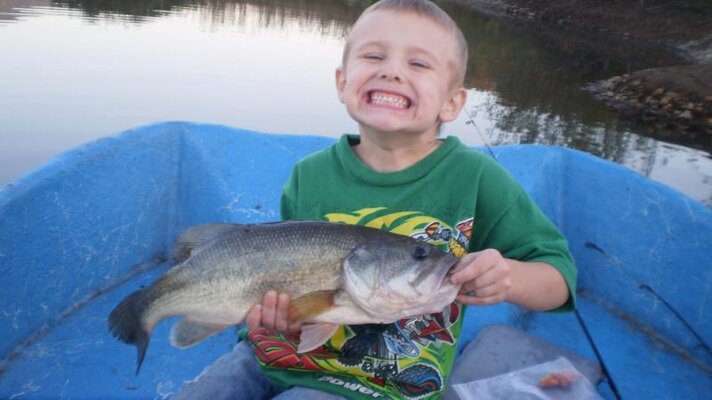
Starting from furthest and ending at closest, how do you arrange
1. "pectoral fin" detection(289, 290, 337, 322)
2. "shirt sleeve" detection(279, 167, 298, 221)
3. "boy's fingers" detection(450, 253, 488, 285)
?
"shirt sleeve" detection(279, 167, 298, 221) < "pectoral fin" detection(289, 290, 337, 322) < "boy's fingers" detection(450, 253, 488, 285)

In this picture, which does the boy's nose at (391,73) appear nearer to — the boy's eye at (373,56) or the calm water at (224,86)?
the boy's eye at (373,56)

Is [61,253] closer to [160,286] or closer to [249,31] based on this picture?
[160,286]

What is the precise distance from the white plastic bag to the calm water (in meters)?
4.59

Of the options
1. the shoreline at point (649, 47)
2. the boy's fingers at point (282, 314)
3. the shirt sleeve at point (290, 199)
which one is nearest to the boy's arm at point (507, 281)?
the boy's fingers at point (282, 314)

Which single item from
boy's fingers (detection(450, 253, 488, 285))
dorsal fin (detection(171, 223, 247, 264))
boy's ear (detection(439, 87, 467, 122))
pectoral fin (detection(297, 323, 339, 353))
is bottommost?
pectoral fin (detection(297, 323, 339, 353))

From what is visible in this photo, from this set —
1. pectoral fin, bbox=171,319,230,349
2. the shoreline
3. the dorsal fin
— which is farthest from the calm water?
pectoral fin, bbox=171,319,230,349

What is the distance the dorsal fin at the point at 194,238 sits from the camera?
2.36 meters

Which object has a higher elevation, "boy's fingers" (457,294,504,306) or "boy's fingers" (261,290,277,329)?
"boy's fingers" (457,294,504,306)

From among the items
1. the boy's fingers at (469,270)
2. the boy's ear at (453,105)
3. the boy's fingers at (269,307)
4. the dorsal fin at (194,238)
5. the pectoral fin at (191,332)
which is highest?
the boy's ear at (453,105)

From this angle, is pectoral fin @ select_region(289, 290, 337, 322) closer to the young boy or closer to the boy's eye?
the young boy

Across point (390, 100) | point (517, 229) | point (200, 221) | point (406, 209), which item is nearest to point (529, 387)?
point (517, 229)

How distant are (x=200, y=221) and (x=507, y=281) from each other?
308 centimetres

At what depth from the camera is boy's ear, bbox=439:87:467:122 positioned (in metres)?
2.48

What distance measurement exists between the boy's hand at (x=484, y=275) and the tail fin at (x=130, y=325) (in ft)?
3.97
